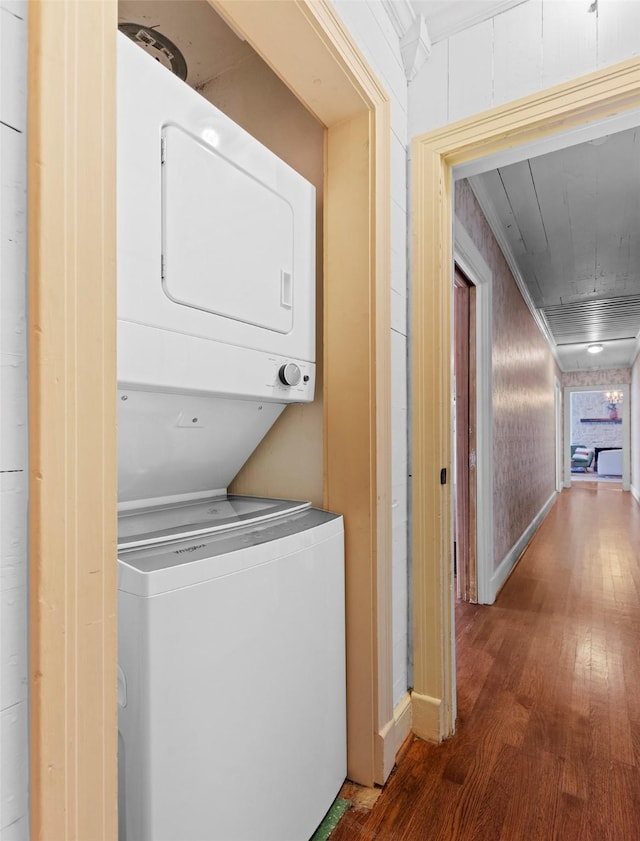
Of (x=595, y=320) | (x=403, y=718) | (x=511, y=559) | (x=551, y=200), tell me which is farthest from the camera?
(x=595, y=320)

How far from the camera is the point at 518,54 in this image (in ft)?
4.70

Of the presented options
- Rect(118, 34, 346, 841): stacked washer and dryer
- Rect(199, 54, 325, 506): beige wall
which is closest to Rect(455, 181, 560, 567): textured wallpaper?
Rect(199, 54, 325, 506): beige wall

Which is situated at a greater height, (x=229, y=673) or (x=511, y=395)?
(x=511, y=395)

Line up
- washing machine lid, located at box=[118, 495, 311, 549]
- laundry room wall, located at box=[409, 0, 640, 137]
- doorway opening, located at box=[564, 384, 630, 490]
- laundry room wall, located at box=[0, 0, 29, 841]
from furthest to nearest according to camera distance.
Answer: doorway opening, located at box=[564, 384, 630, 490] < laundry room wall, located at box=[409, 0, 640, 137] < washing machine lid, located at box=[118, 495, 311, 549] < laundry room wall, located at box=[0, 0, 29, 841]

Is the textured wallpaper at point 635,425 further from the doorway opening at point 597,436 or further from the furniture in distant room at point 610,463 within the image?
the furniture in distant room at point 610,463

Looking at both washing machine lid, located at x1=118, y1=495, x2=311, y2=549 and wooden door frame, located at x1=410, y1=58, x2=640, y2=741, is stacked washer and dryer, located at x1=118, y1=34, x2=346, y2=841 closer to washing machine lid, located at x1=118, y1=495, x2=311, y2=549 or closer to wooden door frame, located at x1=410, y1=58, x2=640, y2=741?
washing machine lid, located at x1=118, y1=495, x2=311, y2=549

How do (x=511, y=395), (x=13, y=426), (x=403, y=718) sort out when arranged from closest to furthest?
(x=13, y=426) → (x=403, y=718) → (x=511, y=395)

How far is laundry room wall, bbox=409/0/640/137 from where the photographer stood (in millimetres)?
1297

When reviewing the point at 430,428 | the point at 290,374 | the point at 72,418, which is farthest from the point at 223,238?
the point at 430,428

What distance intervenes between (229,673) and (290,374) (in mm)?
718

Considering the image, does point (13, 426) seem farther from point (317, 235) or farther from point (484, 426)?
point (484, 426)

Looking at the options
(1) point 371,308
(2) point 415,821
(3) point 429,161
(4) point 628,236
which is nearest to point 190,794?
(2) point 415,821

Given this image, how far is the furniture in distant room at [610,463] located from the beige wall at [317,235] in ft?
39.6

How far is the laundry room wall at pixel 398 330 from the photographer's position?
58.9 inches
